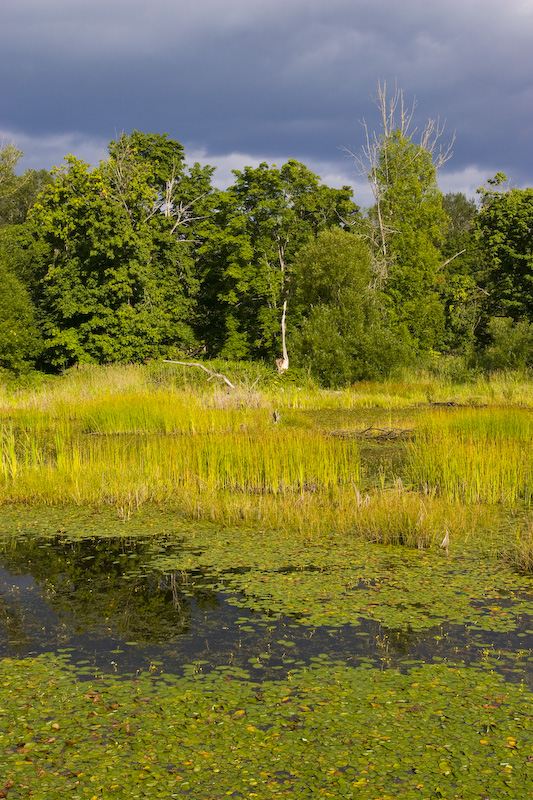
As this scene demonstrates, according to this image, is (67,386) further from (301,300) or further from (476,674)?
(476,674)

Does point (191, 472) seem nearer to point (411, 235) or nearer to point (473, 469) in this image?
point (473, 469)

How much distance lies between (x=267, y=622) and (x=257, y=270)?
1268 inches

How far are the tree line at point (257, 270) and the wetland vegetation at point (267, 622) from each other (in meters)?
17.1

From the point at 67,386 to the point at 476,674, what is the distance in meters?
16.9

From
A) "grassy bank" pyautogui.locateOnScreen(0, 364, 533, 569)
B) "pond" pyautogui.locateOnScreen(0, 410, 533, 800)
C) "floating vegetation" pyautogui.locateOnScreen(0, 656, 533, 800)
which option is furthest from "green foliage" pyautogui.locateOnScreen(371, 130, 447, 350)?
"floating vegetation" pyautogui.locateOnScreen(0, 656, 533, 800)

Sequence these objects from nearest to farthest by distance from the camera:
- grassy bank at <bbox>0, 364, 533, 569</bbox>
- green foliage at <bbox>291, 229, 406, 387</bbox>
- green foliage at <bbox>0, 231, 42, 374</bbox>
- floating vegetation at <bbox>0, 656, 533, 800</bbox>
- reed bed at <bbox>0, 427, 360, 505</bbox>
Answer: floating vegetation at <bbox>0, 656, 533, 800</bbox> → grassy bank at <bbox>0, 364, 533, 569</bbox> → reed bed at <bbox>0, 427, 360, 505</bbox> → green foliage at <bbox>291, 229, 406, 387</bbox> → green foliage at <bbox>0, 231, 42, 374</bbox>

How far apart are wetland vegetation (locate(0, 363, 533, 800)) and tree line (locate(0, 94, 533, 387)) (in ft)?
56.2

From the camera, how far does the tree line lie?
28.3m

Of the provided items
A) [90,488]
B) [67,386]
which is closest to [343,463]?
[90,488]

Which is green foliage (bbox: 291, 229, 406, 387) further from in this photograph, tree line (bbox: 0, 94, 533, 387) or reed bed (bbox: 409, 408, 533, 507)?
reed bed (bbox: 409, 408, 533, 507)

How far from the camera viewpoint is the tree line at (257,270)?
2830cm

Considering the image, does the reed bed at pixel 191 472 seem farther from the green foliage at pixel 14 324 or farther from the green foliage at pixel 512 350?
the green foliage at pixel 14 324

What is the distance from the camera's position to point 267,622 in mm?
4863

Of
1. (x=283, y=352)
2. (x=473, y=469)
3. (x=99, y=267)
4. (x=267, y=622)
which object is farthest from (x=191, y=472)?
(x=283, y=352)
